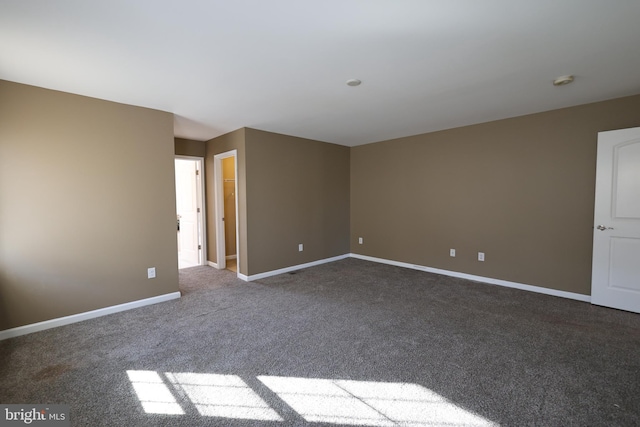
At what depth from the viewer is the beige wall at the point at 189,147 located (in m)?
4.86

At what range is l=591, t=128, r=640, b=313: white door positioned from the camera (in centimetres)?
296

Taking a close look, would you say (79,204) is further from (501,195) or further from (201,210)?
(501,195)

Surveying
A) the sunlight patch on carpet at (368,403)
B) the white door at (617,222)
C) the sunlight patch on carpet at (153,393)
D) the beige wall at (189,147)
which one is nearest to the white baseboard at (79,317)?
the sunlight patch on carpet at (153,393)

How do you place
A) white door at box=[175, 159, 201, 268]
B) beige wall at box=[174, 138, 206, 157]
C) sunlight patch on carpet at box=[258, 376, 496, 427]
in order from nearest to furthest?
sunlight patch on carpet at box=[258, 376, 496, 427] → beige wall at box=[174, 138, 206, 157] → white door at box=[175, 159, 201, 268]

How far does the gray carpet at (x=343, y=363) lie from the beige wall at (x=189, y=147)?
9.03 ft

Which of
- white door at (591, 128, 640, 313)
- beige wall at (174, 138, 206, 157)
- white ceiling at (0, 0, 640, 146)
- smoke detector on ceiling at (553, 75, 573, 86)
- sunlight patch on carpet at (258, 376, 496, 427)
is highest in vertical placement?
white ceiling at (0, 0, 640, 146)

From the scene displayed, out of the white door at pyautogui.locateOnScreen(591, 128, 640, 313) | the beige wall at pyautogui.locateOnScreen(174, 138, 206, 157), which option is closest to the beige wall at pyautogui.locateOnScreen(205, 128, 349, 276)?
the beige wall at pyautogui.locateOnScreen(174, 138, 206, 157)

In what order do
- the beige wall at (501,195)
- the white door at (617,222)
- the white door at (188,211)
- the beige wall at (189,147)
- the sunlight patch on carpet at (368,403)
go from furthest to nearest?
the white door at (188,211) < the beige wall at (189,147) < the beige wall at (501,195) < the white door at (617,222) < the sunlight patch on carpet at (368,403)

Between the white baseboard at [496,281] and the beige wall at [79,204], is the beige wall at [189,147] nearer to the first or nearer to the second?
the beige wall at [79,204]

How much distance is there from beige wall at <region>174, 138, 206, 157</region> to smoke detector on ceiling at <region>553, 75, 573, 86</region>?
5.12 metres

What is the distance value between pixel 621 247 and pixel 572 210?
1.97ft

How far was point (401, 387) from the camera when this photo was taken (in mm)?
1889

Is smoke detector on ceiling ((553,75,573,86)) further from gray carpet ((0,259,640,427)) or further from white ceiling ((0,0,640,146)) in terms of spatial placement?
gray carpet ((0,259,640,427))

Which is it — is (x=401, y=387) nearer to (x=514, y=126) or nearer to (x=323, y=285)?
(x=323, y=285)
